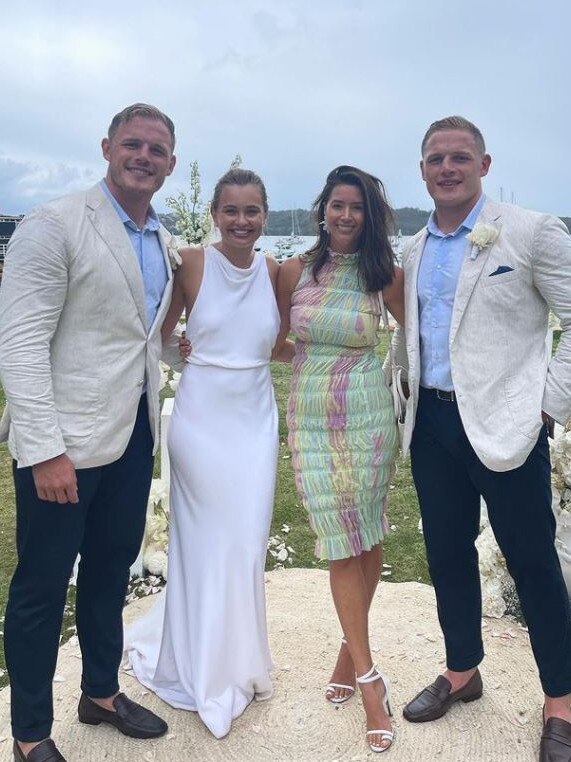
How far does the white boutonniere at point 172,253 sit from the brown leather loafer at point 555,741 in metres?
2.58

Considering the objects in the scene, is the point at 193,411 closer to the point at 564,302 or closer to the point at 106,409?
the point at 106,409

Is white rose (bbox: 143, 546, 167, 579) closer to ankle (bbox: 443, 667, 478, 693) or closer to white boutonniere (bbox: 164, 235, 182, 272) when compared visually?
ankle (bbox: 443, 667, 478, 693)

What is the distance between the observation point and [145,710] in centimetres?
321

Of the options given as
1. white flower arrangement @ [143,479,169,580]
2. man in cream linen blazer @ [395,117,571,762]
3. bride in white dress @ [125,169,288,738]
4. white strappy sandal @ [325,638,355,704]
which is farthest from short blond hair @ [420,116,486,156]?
white flower arrangement @ [143,479,169,580]

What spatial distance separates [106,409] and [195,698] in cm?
151

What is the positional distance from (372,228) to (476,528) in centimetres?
144

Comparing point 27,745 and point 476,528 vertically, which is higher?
point 476,528

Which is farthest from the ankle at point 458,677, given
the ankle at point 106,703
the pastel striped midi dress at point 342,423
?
the ankle at point 106,703

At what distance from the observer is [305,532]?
18.7 feet

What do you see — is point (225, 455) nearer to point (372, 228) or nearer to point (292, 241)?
point (372, 228)

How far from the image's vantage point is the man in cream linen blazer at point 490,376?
2768 mm

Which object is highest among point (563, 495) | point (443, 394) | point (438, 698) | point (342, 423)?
point (443, 394)

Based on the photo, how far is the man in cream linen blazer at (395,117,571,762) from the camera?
109 inches

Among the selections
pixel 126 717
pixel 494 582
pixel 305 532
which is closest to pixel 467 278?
pixel 494 582
